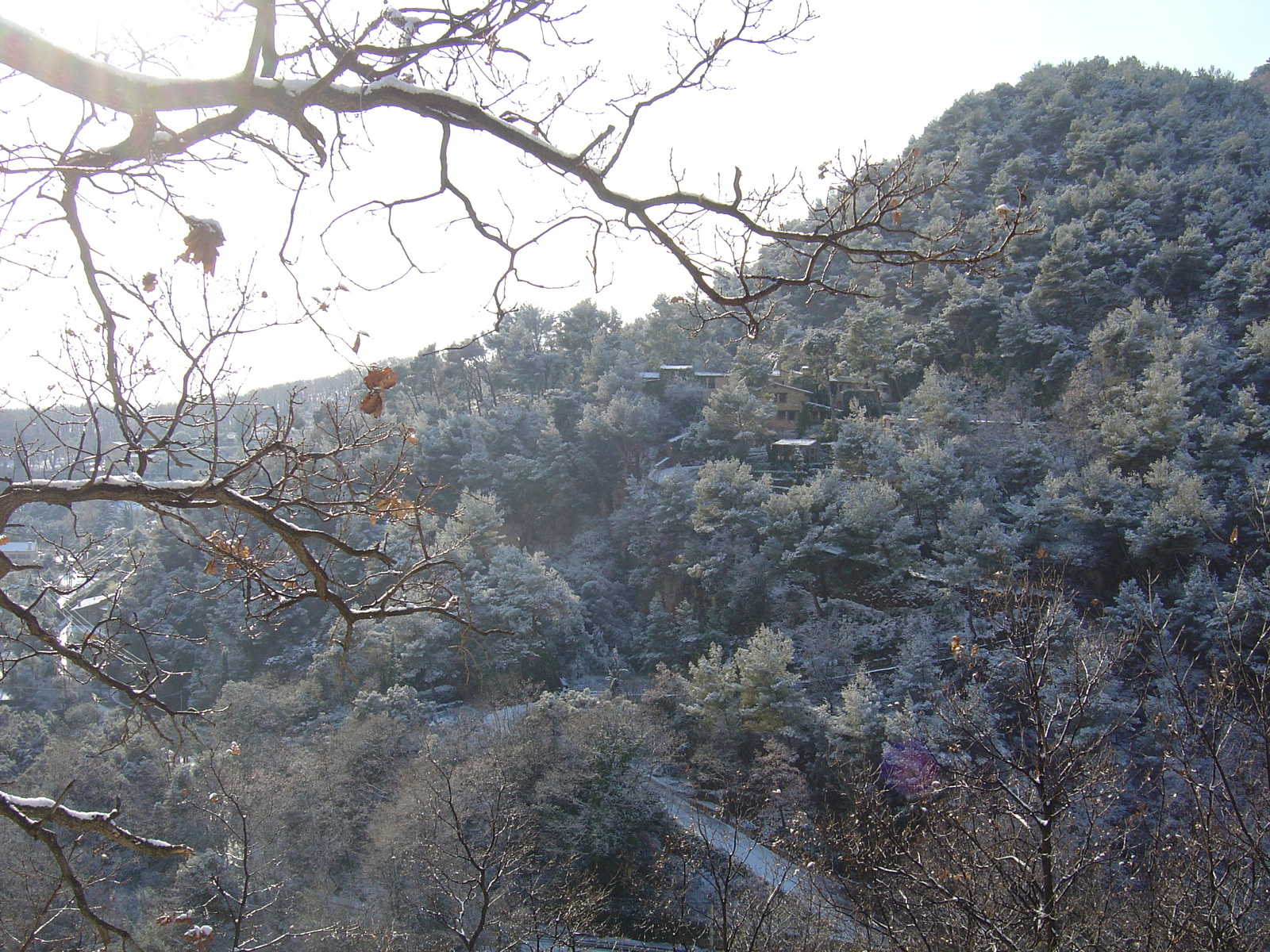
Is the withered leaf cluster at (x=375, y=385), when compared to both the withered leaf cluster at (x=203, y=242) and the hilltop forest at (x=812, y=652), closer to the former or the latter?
the hilltop forest at (x=812, y=652)

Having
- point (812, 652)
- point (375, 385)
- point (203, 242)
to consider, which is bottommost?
point (812, 652)

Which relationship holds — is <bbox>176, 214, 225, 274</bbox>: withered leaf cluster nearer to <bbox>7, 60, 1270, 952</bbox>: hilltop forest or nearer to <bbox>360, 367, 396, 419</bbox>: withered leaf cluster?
<bbox>360, 367, 396, 419</bbox>: withered leaf cluster

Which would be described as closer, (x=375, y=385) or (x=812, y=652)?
(x=375, y=385)

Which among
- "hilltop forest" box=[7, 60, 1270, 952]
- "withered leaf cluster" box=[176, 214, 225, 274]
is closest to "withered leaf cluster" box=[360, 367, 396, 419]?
"hilltop forest" box=[7, 60, 1270, 952]

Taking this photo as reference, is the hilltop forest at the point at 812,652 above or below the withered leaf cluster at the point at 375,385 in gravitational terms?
below

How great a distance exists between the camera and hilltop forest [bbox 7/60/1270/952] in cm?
424

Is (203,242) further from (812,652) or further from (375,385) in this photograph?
(812,652)

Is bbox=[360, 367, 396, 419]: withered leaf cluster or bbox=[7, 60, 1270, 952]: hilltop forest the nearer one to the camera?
bbox=[360, 367, 396, 419]: withered leaf cluster

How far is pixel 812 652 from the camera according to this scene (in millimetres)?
13055

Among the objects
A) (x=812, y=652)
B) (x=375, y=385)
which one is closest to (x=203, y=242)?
(x=375, y=385)

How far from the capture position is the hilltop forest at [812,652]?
13.9 feet

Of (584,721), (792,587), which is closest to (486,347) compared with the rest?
(792,587)

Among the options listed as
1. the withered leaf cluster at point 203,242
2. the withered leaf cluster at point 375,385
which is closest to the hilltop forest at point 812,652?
the withered leaf cluster at point 375,385

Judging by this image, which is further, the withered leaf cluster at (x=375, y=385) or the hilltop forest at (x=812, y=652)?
the hilltop forest at (x=812, y=652)
